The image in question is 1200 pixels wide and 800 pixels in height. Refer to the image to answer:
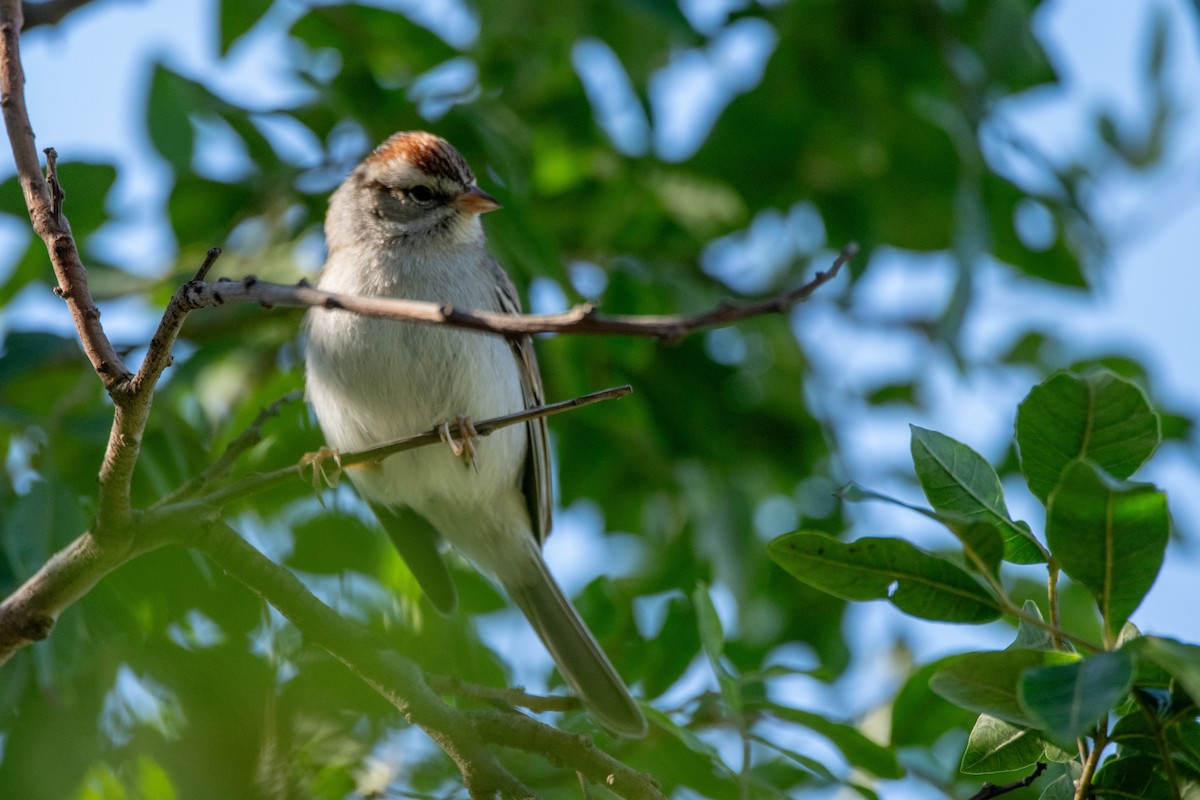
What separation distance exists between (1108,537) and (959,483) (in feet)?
0.80

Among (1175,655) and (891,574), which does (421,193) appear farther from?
(1175,655)

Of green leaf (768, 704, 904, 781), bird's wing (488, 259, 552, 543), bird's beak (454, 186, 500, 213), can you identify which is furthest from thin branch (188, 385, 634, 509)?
bird's wing (488, 259, 552, 543)

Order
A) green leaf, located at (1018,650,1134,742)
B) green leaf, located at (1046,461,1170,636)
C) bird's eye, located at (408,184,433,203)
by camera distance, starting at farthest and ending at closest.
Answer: bird's eye, located at (408,184,433,203)
green leaf, located at (1046,461,1170,636)
green leaf, located at (1018,650,1134,742)

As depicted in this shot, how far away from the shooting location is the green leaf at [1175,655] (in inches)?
50.2

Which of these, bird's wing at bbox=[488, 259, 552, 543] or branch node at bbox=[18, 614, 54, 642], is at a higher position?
bird's wing at bbox=[488, 259, 552, 543]

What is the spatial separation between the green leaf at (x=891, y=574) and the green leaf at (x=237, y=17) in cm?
244

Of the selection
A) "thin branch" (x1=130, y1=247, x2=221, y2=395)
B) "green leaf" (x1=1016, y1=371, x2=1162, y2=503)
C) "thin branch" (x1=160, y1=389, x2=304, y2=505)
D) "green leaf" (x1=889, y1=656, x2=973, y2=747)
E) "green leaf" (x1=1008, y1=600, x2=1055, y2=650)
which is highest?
"thin branch" (x1=160, y1=389, x2=304, y2=505)

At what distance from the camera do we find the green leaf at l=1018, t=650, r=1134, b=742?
126 cm

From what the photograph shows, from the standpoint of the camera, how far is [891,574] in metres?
1.59

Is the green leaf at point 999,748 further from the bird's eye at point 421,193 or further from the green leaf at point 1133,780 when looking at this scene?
the bird's eye at point 421,193

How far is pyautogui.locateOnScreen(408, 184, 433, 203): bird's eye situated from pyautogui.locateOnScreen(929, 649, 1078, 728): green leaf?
279 centimetres

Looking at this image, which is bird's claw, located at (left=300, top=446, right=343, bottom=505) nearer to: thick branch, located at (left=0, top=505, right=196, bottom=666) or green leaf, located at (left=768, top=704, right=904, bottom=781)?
thick branch, located at (left=0, top=505, right=196, bottom=666)

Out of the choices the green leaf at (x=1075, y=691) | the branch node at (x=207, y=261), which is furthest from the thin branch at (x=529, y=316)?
the green leaf at (x=1075, y=691)

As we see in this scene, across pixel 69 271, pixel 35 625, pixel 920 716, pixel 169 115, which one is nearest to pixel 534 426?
pixel 169 115
